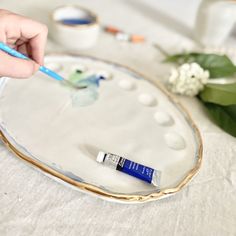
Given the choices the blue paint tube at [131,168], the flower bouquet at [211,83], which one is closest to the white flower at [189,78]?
the flower bouquet at [211,83]

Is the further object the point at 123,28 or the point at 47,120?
the point at 123,28

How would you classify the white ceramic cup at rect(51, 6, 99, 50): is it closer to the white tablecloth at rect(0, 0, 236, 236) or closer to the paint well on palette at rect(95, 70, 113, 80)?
the paint well on palette at rect(95, 70, 113, 80)

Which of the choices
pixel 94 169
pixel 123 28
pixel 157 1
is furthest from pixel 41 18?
pixel 94 169

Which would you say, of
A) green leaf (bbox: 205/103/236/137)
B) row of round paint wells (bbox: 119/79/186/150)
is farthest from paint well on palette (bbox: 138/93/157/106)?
green leaf (bbox: 205/103/236/137)

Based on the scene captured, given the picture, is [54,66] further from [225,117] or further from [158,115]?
[225,117]

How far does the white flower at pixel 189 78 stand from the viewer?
61 cm

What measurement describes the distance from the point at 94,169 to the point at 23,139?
0.10 metres

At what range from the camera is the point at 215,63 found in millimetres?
649

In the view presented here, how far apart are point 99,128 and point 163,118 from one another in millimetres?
110

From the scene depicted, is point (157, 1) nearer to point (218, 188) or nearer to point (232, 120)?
point (232, 120)

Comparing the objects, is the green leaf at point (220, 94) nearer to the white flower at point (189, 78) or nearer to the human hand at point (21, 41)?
the white flower at point (189, 78)

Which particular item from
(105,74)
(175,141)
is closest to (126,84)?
(105,74)

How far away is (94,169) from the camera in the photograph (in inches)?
17.2

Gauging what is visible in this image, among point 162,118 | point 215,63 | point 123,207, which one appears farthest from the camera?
point 215,63
